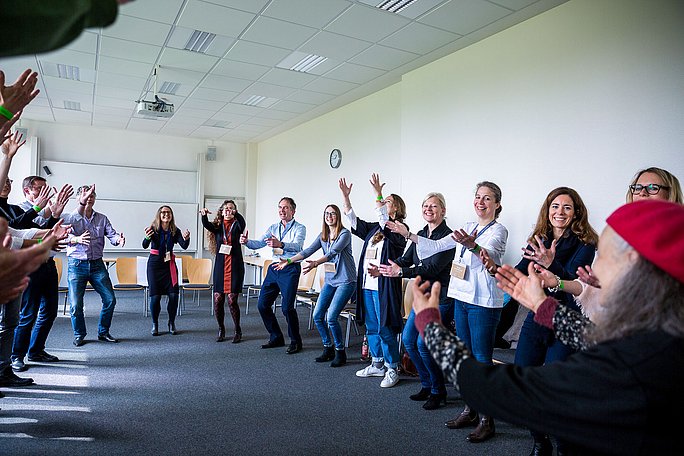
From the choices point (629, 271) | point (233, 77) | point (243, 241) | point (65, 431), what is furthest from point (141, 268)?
point (629, 271)

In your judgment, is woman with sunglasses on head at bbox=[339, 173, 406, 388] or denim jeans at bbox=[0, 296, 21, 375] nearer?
denim jeans at bbox=[0, 296, 21, 375]

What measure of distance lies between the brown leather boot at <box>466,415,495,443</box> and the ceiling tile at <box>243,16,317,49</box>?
3968 millimetres

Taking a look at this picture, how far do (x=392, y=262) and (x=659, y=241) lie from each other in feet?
10.3

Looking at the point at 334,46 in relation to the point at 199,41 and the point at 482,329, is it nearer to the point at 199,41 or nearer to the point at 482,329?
the point at 199,41

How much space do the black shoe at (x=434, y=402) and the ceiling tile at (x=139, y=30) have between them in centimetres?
439

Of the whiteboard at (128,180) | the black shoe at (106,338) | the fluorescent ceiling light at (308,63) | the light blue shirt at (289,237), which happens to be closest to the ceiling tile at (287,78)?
the fluorescent ceiling light at (308,63)

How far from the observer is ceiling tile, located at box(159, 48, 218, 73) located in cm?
558

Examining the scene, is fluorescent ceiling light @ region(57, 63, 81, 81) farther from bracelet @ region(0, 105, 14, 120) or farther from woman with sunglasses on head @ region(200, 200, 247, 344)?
bracelet @ region(0, 105, 14, 120)

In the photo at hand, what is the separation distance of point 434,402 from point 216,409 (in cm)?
166

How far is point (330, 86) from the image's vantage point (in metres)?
6.77

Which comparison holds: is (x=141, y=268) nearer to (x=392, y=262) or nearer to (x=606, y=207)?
(x=392, y=262)

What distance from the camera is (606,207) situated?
12.7ft

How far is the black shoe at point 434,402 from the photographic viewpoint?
3.58m

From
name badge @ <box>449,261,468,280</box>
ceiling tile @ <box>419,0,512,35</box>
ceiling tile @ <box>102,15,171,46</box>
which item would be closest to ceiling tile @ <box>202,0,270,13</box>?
ceiling tile @ <box>102,15,171,46</box>
